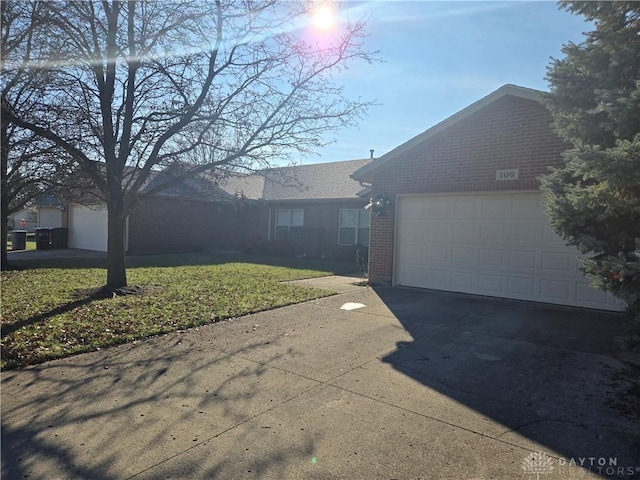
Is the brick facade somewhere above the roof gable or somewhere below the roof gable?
below

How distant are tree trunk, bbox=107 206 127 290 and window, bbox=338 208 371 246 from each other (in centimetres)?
1054

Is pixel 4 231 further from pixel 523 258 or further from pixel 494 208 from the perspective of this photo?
pixel 523 258

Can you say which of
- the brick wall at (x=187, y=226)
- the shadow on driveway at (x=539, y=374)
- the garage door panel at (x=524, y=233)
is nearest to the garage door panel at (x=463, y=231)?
the garage door panel at (x=524, y=233)

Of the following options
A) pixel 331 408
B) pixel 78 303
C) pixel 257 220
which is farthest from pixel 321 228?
pixel 331 408

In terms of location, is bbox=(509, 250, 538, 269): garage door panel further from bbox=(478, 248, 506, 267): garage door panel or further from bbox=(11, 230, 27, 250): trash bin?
bbox=(11, 230, 27, 250): trash bin

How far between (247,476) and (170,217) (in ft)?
62.8

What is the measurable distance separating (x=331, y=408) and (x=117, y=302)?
5.93 m

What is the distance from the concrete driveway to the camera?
310 centimetres

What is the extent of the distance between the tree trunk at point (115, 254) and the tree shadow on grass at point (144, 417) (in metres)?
4.47

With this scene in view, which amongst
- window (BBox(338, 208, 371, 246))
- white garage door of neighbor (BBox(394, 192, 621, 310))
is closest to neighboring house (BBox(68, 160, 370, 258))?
window (BBox(338, 208, 371, 246))

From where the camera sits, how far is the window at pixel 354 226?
60.3 feet

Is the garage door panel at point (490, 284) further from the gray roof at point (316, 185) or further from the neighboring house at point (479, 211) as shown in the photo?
the gray roof at point (316, 185)

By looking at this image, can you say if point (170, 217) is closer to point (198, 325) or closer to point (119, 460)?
point (198, 325)

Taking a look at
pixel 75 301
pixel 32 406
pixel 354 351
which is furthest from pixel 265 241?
pixel 32 406
